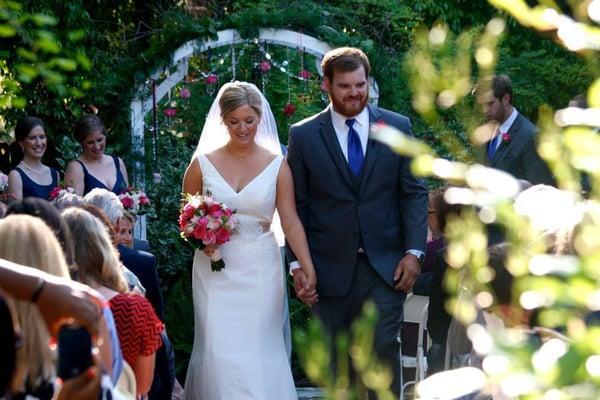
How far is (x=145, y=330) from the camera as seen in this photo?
445cm

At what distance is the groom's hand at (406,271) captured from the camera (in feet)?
22.1

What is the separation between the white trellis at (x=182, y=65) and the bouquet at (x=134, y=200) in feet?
5.22

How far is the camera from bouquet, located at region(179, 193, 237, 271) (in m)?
7.00

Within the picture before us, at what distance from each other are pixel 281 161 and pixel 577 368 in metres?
6.29

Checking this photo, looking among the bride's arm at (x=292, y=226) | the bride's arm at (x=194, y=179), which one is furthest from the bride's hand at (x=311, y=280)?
the bride's arm at (x=194, y=179)

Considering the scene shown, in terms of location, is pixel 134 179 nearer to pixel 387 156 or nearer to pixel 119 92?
pixel 119 92

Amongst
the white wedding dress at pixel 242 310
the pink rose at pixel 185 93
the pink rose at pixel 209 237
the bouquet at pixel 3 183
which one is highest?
the pink rose at pixel 185 93

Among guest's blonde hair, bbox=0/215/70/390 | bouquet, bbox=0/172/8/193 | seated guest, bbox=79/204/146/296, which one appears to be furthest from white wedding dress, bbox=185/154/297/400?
guest's blonde hair, bbox=0/215/70/390

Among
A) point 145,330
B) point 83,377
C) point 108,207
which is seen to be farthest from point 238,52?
point 83,377

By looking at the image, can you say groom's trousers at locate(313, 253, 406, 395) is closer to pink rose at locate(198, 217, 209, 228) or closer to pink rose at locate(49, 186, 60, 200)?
pink rose at locate(198, 217, 209, 228)

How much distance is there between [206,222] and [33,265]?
374 centimetres

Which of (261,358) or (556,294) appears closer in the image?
(556,294)

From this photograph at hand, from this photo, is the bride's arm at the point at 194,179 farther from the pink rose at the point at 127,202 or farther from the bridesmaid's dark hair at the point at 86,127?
the bridesmaid's dark hair at the point at 86,127

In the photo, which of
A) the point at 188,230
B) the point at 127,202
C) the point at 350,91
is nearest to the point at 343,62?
the point at 350,91
